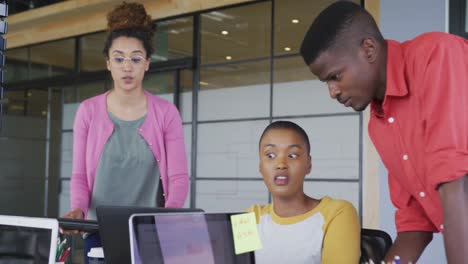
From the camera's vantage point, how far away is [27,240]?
4.49 feet

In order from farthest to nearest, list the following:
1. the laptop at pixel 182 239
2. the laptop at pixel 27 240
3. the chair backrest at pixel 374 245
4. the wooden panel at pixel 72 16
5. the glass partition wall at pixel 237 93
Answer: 1. the wooden panel at pixel 72 16
2. the glass partition wall at pixel 237 93
3. the chair backrest at pixel 374 245
4. the laptop at pixel 27 240
5. the laptop at pixel 182 239

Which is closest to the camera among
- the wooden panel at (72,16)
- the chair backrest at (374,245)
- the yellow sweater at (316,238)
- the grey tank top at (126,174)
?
the yellow sweater at (316,238)

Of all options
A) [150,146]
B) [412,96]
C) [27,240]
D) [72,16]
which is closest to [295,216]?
[150,146]

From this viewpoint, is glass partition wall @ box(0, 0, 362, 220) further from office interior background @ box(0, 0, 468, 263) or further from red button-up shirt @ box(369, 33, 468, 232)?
red button-up shirt @ box(369, 33, 468, 232)

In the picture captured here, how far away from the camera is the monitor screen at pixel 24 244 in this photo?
1.33 meters

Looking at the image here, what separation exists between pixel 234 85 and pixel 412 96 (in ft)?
14.1

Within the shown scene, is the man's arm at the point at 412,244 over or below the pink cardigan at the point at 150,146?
below

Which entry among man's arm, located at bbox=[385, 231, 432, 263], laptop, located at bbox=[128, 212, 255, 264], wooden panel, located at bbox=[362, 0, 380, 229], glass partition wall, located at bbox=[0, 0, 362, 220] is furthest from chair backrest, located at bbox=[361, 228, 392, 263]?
glass partition wall, located at bbox=[0, 0, 362, 220]

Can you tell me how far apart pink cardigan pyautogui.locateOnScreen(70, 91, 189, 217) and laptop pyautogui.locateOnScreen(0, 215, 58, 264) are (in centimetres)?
58

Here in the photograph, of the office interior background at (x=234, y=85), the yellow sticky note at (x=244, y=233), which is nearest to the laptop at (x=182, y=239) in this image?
the yellow sticky note at (x=244, y=233)

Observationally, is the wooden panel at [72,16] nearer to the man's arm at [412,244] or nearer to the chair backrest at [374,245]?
the chair backrest at [374,245]

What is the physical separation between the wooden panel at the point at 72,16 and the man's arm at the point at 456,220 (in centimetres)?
442

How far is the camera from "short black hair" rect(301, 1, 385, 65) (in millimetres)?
1330

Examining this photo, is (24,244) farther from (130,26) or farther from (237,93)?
(237,93)
